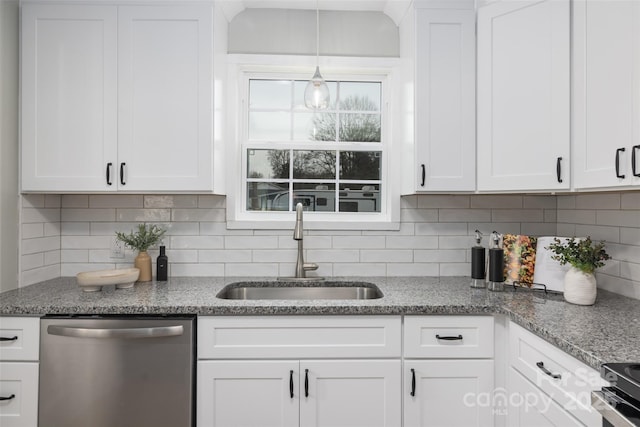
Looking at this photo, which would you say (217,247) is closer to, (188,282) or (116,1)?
→ (188,282)

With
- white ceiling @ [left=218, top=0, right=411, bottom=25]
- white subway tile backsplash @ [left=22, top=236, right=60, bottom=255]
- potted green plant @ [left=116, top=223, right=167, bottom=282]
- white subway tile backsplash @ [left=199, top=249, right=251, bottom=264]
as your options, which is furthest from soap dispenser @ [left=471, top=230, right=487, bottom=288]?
white subway tile backsplash @ [left=22, top=236, right=60, bottom=255]

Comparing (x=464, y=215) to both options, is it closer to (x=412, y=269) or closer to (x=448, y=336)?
(x=412, y=269)

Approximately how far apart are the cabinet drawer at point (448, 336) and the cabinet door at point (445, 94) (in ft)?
2.33

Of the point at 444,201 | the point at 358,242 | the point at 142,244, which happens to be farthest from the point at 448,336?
the point at 142,244

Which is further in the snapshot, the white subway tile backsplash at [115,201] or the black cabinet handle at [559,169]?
the white subway tile backsplash at [115,201]

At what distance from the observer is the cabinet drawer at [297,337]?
5.74ft

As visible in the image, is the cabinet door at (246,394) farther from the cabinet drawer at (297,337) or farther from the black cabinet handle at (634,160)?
the black cabinet handle at (634,160)

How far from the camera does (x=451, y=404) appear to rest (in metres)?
1.76

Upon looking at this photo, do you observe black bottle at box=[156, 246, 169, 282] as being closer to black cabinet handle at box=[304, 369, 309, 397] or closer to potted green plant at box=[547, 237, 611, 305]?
black cabinet handle at box=[304, 369, 309, 397]

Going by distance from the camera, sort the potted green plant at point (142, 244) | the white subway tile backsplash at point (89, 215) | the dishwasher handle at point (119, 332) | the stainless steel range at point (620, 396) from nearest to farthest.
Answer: the stainless steel range at point (620, 396) < the dishwasher handle at point (119, 332) < the potted green plant at point (142, 244) < the white subway tile backsplash at point (89, 215)

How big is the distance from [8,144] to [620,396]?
104 inches

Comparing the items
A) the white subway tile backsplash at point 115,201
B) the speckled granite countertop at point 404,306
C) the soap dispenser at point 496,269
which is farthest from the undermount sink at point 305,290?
the white subway tile backsplash at point 115,201

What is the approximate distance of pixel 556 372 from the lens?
138 centimetres

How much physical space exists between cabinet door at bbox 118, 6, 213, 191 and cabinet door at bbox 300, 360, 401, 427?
1.14m
